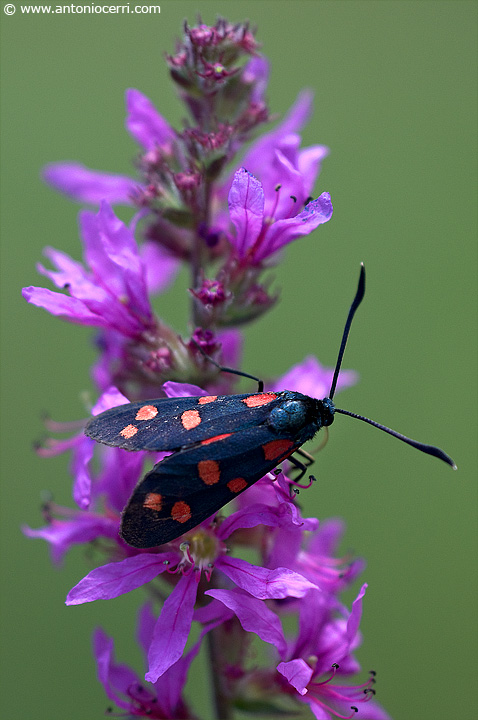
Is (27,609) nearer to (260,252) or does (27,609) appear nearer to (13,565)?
(13,565)

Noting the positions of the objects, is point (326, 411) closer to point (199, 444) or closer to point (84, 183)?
point (199, 444)

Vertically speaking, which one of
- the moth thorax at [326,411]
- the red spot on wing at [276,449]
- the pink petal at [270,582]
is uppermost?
the moth thorax at [326,411]

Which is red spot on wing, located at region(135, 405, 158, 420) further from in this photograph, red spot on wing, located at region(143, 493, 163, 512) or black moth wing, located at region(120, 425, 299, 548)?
red spot on wing, located at region(143, 493, 163, 512)

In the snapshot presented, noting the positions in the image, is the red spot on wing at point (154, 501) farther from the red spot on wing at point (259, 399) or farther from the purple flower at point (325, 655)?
the purple flower at point (325, 655)

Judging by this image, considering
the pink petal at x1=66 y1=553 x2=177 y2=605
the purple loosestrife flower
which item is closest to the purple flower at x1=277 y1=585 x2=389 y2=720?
the purple loosestrife flower

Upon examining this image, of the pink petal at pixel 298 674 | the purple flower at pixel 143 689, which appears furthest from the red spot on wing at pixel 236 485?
the purple flower at pixel 143 689

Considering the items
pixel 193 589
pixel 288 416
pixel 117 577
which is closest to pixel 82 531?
pixel 117 577
